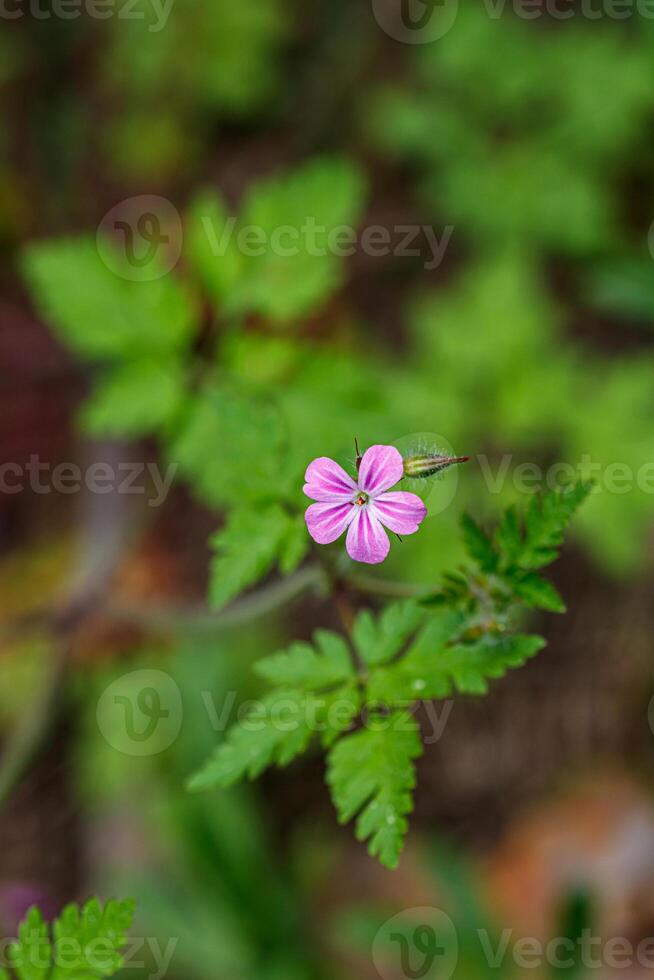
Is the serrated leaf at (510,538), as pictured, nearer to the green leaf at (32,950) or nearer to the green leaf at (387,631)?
the green leaf at (387,631)

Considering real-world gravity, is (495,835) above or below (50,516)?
below

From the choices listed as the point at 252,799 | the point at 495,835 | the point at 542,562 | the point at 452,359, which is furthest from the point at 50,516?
the point at 542,562

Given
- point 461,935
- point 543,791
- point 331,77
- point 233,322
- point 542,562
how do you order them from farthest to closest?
point 331,77 < point 543,791 < point 461,935 < point 233,322 < point 542,562

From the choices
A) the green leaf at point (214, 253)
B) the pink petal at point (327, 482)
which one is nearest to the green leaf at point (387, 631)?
the pink petal at point (327, 482)

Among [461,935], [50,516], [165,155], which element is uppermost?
[165,155]

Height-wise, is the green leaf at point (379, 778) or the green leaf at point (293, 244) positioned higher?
the green leaf at point (293, 244)

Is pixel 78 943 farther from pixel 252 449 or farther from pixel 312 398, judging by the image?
pixel 312 398

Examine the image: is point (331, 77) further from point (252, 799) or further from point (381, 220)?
point (252, 799)
